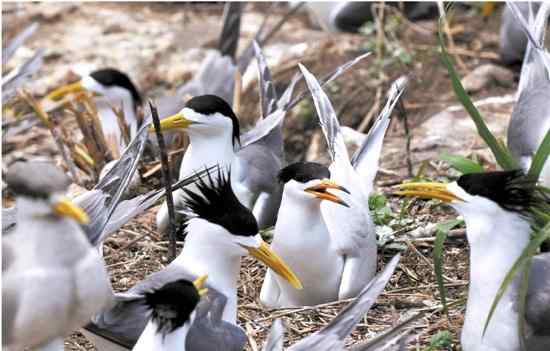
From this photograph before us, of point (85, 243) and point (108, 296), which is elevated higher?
Answer: point (85, 243)

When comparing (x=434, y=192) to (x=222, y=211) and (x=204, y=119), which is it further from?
(x=204, y=119)

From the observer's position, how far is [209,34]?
7.92 meters

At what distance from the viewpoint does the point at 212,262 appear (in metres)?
3.58

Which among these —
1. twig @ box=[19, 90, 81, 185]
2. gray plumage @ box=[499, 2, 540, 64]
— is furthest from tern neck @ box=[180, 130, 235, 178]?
gray plumage @ box=[499, 2, 540, 64]

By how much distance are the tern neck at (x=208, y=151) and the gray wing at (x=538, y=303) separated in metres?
1.78

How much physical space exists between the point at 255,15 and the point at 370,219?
Result: 442 centimetres

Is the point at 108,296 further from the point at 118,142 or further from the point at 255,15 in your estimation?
the point at 255,15

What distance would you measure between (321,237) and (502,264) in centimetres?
96

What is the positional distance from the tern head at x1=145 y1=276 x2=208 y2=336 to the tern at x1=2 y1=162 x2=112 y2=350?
299 millimetres

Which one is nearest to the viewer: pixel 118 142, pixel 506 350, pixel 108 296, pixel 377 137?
pixel 108 296

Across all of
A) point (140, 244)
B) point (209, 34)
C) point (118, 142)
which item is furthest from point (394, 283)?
point (209, 34)

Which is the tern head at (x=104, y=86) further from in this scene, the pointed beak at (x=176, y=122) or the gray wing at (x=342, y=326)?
the gray wing at (x=342, y=326)

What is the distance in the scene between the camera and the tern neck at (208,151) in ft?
15.1

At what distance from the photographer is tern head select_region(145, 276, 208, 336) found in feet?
9.56
